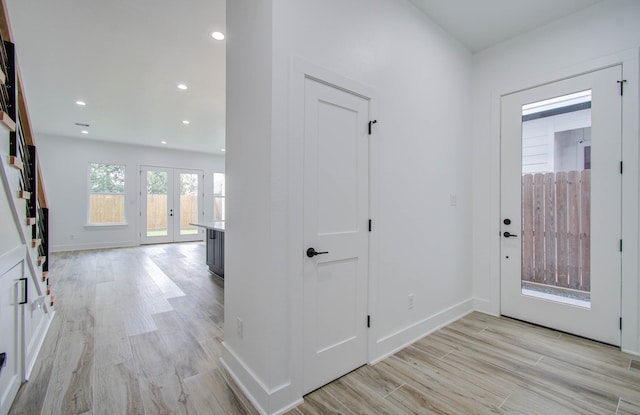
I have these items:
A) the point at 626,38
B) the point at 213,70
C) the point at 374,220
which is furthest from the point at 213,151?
the point at 626,38

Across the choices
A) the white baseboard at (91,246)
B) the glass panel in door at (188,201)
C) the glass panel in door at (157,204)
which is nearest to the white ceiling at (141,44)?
the glass panel in door at (157,204)

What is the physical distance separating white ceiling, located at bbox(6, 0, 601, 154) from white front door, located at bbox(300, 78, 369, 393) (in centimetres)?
160

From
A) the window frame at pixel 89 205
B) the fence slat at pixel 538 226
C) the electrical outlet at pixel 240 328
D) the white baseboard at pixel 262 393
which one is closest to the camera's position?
the white baseboard at pixel 262 393

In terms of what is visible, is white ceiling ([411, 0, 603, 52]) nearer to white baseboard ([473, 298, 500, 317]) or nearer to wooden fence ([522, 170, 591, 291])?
wooden fence ([522, 170, 591, 291])

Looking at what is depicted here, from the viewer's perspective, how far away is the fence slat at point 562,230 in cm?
273

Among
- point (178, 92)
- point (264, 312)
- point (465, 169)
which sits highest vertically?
point (178, 92)

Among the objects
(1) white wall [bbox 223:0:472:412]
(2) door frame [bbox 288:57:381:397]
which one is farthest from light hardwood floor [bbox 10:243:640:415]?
(2) door frame [bbox 288:57:381:397]

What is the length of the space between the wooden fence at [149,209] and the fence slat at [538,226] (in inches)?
366

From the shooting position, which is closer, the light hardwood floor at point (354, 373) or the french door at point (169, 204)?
the light hardwood floor at point (354, 373)

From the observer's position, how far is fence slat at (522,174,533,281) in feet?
9.66

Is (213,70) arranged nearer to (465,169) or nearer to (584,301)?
(465,169)

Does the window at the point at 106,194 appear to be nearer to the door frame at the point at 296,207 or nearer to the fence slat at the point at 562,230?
the door frame at the point at 296,207

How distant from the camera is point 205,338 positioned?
103 inches

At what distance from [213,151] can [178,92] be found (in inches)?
199
